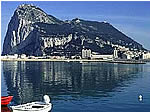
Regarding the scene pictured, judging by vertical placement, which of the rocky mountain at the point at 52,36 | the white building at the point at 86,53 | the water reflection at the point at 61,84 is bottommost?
the water reflection at the point at 61,84

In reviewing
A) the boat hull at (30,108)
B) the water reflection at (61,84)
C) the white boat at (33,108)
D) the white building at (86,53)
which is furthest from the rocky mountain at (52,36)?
the boat hull at (30,108)

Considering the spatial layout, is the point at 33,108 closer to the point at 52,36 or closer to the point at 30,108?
the point at 30,108

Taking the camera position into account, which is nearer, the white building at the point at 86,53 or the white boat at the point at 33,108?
the white boat at the point at 33,108

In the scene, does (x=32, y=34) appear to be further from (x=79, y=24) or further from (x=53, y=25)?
(x=79, y=24)

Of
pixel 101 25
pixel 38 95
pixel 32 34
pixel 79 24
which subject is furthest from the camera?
pixel 101 25

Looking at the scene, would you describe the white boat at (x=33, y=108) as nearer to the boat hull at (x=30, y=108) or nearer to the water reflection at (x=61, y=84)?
the boat hull at (x=30, y=108)

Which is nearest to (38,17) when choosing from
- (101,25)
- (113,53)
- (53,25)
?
(53,25)

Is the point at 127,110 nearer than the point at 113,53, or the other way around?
the point at 127,110

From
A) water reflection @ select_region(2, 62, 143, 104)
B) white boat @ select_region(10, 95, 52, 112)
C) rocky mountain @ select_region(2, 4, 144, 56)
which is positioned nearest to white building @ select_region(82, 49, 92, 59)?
rocky mountain @ select_region(2, 4, 144, 56)

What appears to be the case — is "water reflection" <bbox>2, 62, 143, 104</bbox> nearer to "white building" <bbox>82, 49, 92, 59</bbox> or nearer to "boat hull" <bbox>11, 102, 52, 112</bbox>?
"boat hull" <bbox>11, 102, 52, 112</bbox>
